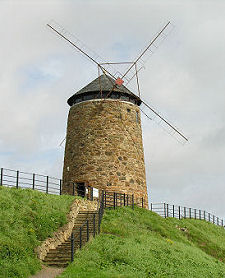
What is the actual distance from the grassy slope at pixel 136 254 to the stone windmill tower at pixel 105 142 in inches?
192

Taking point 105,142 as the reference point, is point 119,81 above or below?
above

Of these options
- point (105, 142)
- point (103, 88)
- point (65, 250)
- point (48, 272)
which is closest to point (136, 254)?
point (65, 250)

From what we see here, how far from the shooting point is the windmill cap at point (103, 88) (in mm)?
30547

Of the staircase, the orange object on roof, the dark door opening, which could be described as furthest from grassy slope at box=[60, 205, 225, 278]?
the orange object on roof

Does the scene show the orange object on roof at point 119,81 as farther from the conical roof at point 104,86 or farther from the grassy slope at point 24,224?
the grassy slope at point 24,224

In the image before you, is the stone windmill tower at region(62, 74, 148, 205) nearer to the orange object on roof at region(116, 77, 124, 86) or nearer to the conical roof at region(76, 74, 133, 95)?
the conical roof at region(76, 74, 133, 95)

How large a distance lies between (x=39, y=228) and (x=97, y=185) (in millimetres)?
11312

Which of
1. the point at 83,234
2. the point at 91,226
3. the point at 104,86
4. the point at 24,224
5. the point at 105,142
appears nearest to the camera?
the point at 24,224

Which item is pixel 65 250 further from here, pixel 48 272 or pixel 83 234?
pixel 48 272

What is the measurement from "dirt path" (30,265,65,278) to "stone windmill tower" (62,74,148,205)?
13.3m

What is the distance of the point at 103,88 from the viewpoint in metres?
30.6

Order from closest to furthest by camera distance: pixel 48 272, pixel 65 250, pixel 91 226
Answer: pixel 48 272
pixel 65 250
pixel 91 226

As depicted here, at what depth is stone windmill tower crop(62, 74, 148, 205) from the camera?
28688 millimetres

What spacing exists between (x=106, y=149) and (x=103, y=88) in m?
4.71
